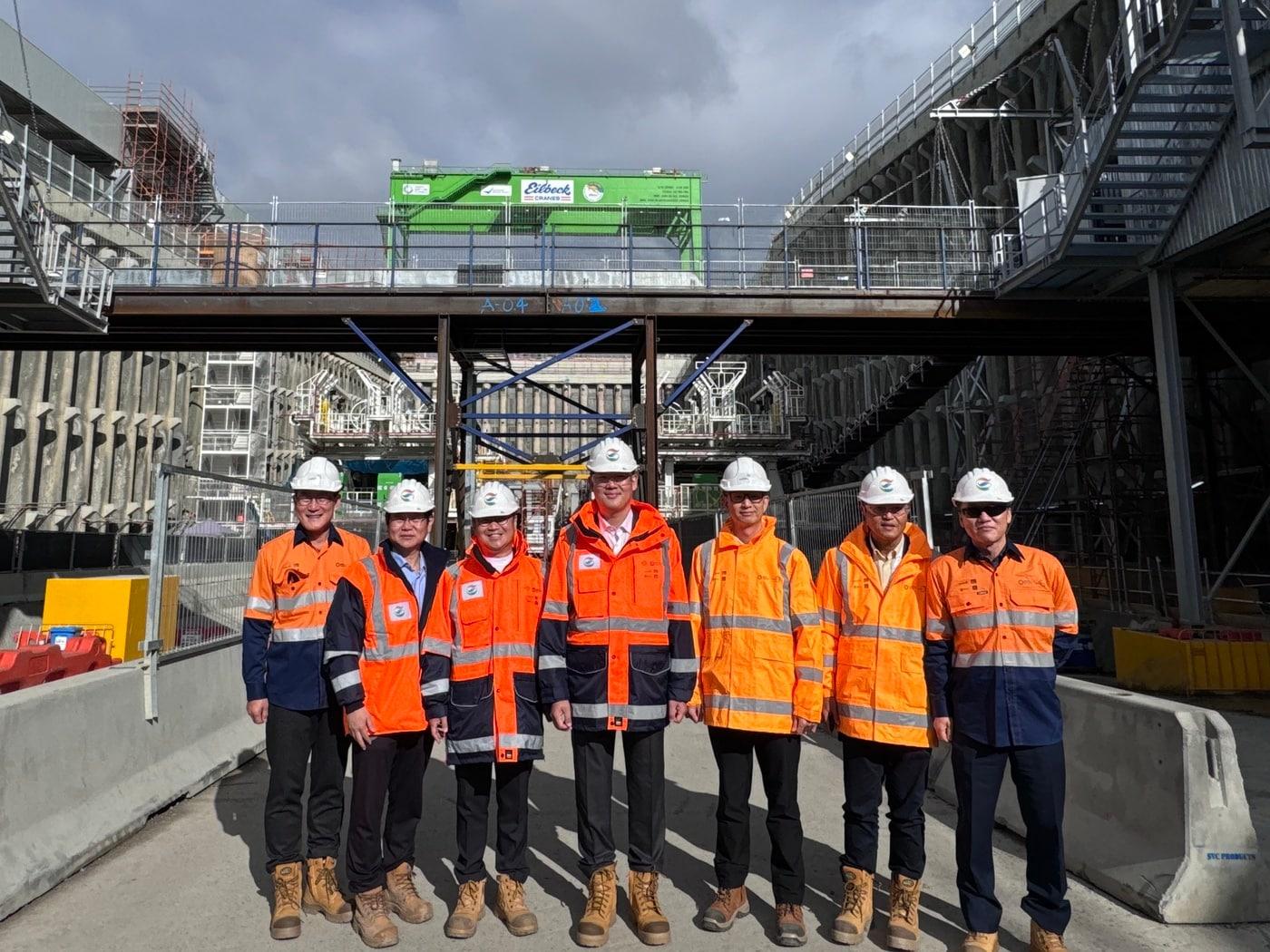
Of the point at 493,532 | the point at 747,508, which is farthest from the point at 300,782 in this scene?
the point at 747,508

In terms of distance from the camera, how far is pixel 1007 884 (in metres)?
4.33

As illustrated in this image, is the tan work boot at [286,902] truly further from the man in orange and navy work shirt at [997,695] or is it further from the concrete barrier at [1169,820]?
the concrete barrier at [1169,820]

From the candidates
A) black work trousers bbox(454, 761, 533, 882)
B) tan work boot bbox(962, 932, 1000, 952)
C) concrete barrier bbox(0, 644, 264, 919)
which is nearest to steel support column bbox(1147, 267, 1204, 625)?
tan work boot bbox(962, 932, 1000, 952)

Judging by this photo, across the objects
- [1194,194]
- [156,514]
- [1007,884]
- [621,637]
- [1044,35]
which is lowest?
[1007,884]

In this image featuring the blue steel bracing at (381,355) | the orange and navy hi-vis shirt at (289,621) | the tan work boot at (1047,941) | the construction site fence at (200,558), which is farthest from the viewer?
the blue steel bracing at (381,355)

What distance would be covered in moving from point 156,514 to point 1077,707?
6088 mm

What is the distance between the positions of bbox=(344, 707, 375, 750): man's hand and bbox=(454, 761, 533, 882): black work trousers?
0.45m

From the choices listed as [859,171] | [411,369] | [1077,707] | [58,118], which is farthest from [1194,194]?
[58,118]

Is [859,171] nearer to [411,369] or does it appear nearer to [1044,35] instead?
[1044,35]

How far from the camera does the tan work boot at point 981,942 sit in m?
3.46

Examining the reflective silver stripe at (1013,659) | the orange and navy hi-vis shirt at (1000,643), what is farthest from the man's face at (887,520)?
the reflective silver stripe at (1013,659)

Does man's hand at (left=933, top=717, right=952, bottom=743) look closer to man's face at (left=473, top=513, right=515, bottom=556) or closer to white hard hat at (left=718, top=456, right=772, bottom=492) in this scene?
white hard hat at (left=718, top=456, right=772, bottom=492)

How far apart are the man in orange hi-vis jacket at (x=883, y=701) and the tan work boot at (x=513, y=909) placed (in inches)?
55.5

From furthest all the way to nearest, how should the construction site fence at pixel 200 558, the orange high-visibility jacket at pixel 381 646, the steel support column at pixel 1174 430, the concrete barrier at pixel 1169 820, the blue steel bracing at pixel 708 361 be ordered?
the blue steel bracing at pixel 708 361
the steel support column at pixel 1174 430
the construction site fence at pixel 200 558
the orange high-visibility jacket at pixel 381 646
the concrete barrier at pixel 1169 820
